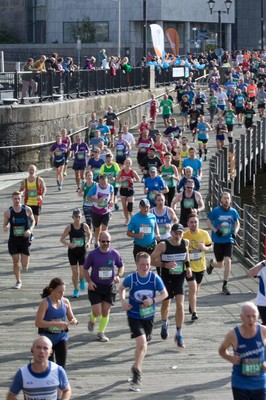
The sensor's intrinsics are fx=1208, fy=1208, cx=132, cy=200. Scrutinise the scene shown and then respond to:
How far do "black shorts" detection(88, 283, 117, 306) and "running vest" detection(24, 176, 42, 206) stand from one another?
7.35 m

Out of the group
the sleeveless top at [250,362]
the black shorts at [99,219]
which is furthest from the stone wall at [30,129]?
the sleeveless top at [250,362]

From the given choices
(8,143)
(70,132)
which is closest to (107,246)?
(8,143)

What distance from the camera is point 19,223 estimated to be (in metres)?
18.8

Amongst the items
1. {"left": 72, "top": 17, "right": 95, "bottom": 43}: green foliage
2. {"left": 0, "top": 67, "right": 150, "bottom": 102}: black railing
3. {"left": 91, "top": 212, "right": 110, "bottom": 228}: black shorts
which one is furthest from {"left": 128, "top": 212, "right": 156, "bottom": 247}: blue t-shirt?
{"left": 72, "top": 17, "right": 95, "bottom": 43}: green foliage

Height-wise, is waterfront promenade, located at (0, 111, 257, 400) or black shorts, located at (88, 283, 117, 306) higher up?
black shorts, located at (88, 283, 117, 306)

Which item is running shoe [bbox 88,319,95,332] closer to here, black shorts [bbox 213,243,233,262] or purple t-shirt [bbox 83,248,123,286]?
purple t-shirt [bbox 83,248,123,286]

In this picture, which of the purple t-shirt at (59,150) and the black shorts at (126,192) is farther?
the purple t-shirt at (59,150)

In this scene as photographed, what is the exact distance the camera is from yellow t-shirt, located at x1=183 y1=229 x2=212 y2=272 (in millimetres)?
16625

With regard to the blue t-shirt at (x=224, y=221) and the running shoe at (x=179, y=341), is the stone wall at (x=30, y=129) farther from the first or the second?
the running shoe at (x=179, y=341)

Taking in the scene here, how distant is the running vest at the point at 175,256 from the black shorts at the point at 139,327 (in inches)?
64.7

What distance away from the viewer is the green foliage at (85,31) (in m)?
83.6

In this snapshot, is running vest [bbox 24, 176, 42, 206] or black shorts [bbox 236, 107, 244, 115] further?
black shorts [bbox 236, 107, 244, 115]

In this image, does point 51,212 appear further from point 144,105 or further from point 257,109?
point 257,109

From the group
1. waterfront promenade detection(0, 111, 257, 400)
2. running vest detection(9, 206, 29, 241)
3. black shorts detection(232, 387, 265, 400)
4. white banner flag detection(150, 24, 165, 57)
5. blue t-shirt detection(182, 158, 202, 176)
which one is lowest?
waterfront promenade detection(0, 111, 257, 400)
